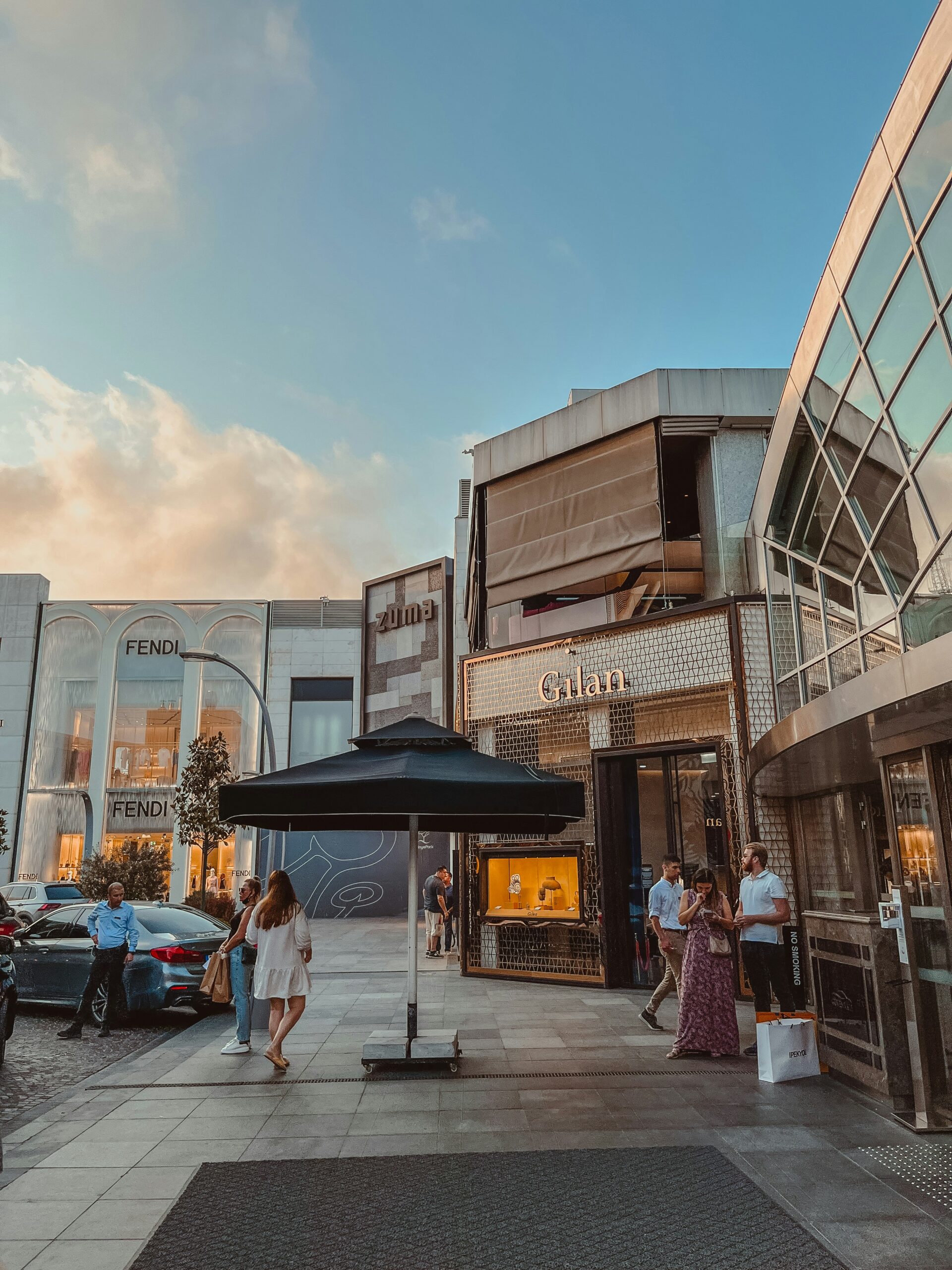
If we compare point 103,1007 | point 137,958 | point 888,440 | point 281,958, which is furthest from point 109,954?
point 888,440

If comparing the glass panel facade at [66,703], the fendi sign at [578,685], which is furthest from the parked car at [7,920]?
the glass panel facade at [66,703]

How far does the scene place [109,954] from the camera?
10.3 metres

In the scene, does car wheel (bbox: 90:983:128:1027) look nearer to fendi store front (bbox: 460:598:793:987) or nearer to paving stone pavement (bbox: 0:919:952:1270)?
paving stone pavement (bbox: 0:919:952:1270)

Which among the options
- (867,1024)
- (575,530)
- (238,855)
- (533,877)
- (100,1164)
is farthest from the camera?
(238,855)

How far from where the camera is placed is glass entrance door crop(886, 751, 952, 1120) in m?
5.91

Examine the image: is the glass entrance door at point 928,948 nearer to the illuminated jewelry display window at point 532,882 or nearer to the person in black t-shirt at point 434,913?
Result: the illuminated jewelry display window at point 532,882

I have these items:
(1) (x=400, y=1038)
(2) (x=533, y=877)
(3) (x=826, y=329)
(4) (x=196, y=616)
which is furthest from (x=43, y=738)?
(3) (x=826, y=329)

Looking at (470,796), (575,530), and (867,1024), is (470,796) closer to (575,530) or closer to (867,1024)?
(867,1024)

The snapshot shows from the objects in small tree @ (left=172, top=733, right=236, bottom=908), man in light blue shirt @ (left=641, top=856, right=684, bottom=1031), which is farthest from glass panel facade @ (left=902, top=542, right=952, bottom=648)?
small tree @ (left=172, top=733, right=236, bottom=908)

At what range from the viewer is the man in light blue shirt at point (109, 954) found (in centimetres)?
1023

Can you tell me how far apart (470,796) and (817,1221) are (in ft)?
12.0

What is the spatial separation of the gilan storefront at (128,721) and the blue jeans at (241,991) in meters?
26.1

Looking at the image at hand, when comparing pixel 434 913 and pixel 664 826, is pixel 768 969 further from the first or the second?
pixel 434 913

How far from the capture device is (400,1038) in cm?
816
